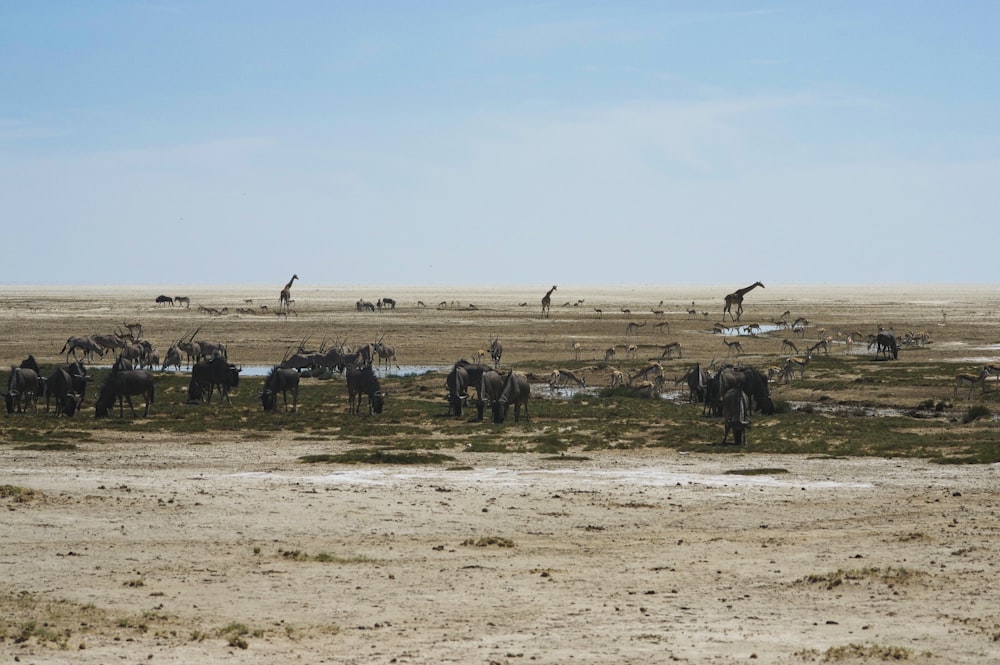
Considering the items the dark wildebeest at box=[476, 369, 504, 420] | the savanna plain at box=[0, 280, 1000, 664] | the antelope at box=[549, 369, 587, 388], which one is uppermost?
the dark wildebeest at box=[476, 369, 504, 420]

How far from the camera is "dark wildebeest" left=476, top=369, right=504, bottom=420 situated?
28734mm

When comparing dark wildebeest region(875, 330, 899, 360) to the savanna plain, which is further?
dark wildebeest region(875, 330, 899, 360)

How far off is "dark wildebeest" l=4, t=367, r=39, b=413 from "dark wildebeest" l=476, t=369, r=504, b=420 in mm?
11422

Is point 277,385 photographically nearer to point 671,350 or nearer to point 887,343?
point 671,350

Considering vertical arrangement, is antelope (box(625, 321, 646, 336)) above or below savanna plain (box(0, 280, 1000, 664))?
above

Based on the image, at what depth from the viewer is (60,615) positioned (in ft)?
36.9

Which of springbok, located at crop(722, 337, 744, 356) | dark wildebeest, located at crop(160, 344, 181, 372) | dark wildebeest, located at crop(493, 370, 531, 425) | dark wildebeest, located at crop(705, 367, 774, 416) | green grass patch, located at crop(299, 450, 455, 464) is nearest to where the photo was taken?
green grass patch, located at crop(299, 450, 455, 464)

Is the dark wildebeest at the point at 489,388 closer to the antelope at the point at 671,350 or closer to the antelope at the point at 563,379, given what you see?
the antelope at the point at 563,379

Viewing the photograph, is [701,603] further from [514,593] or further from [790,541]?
[790,541]

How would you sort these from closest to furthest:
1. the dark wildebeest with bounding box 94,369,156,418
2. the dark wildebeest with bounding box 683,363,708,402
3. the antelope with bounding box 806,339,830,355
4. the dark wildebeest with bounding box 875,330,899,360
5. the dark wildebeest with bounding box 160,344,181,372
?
the dark wildebeest with bounding box 94,369,156,418 → the dark wildebeest with bounding box 683,363,708,402 → the dark wildebeest with bounding box 160,344,181,372 → the dark wildebeest with bounding box 875,330,899,360 → the antelope with bounding box 806,339,830,355

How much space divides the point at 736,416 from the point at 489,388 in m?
6.78

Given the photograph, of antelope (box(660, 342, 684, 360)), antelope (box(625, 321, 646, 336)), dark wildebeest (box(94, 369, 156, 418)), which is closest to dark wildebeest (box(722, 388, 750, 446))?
dark wildebeest (box(94, 369, 156, 418))

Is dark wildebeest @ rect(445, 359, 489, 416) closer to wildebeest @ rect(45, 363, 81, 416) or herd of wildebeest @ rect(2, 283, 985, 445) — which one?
herd of wildebeest @ rect(2, 283, 985, 445)

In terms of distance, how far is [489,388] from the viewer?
1134 inches
